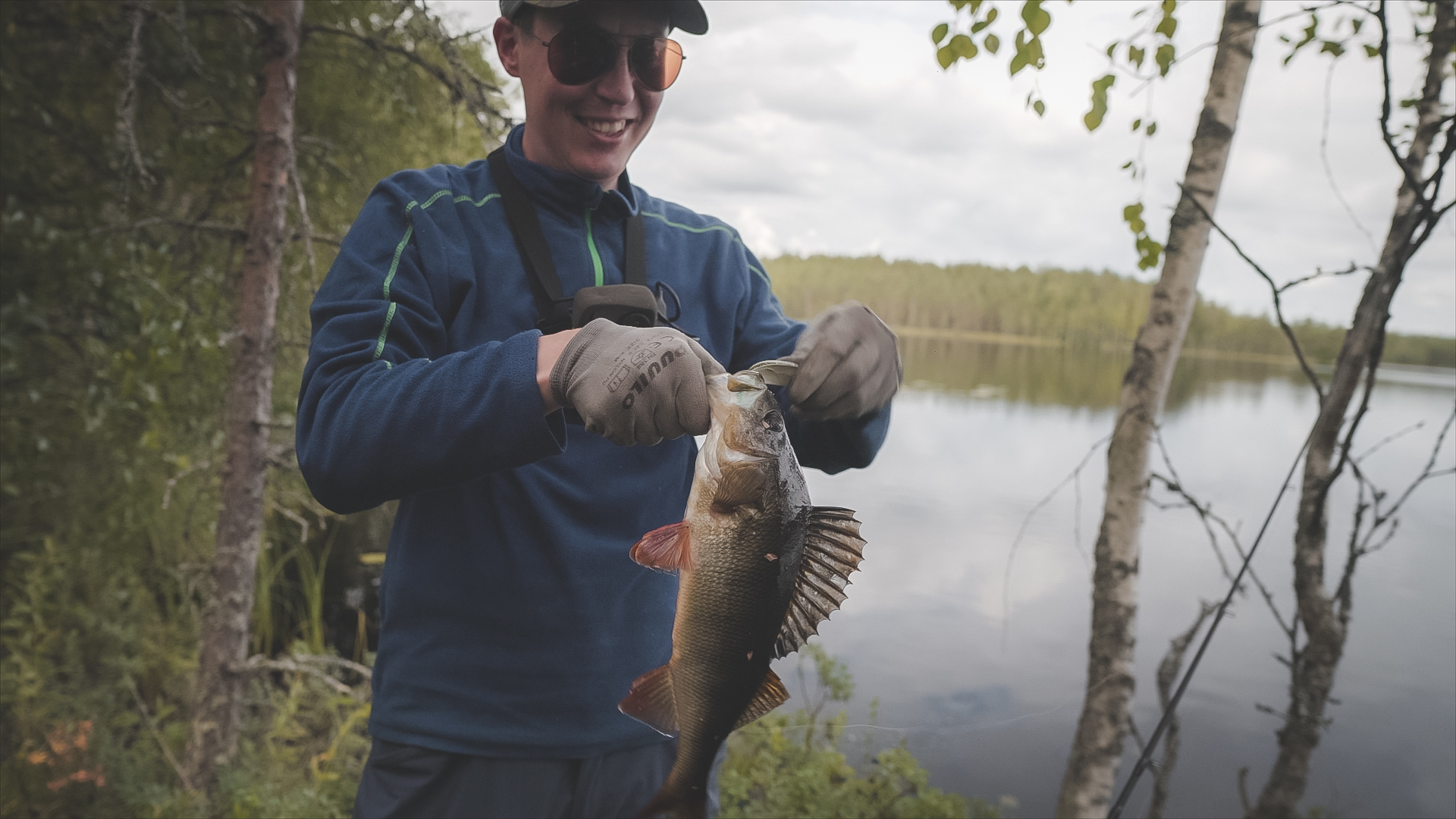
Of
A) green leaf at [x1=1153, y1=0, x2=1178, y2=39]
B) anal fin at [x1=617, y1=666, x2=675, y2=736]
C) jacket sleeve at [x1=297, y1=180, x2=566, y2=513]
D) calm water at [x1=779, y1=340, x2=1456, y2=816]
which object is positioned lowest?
calm water at [x1=779, y1=340, x2=1456, y2=816]

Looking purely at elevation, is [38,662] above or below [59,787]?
above

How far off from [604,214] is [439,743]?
142 cm

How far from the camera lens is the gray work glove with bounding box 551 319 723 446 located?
4.56ft

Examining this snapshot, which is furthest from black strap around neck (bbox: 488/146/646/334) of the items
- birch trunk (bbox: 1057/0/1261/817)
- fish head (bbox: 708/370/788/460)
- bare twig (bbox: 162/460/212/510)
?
birch trunk (bbox: 1057/0/1261/817)

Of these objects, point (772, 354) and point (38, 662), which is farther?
point (38, 662)

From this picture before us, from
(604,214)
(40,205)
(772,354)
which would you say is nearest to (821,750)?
(772,354)

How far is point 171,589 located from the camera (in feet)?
20.1

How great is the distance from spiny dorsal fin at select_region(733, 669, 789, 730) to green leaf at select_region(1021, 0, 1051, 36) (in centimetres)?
223

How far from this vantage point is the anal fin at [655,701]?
1.58m

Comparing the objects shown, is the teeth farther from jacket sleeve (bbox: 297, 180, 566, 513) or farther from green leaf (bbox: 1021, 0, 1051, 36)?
green leaf (bbox: 1021, 0, 1051, 36)

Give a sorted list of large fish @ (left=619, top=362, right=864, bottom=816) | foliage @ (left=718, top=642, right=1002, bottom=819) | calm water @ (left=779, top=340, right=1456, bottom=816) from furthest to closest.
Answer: calm water @ (left=779, top=340, right=1456, bottom=816) → foliage @ (left=718, top=642, right=1002, bottom=819) → large fish @ (left=619, top=362, right=864, bottom=816)

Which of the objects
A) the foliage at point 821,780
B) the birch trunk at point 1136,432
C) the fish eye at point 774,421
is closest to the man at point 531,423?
the fish eye at point 774,421

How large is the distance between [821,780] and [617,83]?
140 inches

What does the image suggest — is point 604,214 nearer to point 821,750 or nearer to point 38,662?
point 821,750
